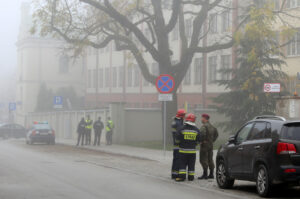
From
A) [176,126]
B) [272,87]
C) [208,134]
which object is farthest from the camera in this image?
[272,87]

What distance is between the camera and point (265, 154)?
1185cm

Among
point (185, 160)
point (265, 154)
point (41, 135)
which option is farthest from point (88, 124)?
point (265, 154)

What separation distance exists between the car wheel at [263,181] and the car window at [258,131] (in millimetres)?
681

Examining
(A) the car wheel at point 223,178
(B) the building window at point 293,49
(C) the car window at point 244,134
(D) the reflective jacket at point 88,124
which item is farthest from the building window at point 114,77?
(C) the car window at point 244,134

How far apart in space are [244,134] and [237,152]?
421 millimetres

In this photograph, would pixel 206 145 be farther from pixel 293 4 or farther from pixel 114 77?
pixel 114 77

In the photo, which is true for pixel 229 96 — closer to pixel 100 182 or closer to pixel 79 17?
pixel 79 17

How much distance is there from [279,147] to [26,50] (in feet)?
241

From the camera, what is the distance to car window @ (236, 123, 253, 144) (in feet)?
43.4

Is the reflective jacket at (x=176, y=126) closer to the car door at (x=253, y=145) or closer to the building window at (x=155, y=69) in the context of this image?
the car door at (x=253, y=145)

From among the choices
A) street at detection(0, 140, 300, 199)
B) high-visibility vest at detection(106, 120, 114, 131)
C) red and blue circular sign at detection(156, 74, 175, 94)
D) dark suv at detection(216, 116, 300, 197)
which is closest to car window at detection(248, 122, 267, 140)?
dark suv at detection(216, 116, 300, 197)

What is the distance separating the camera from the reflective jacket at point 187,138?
1538 cm

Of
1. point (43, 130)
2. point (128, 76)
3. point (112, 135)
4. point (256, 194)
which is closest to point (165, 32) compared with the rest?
point (112, 135)

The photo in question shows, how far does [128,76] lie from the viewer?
66562 mm
